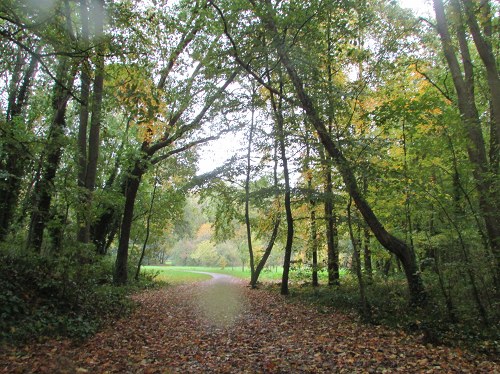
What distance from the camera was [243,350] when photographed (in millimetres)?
6418

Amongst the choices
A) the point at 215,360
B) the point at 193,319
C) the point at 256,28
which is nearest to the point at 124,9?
the point at 256,28

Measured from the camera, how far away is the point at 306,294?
13117 millimetres

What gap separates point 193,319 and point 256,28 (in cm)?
814

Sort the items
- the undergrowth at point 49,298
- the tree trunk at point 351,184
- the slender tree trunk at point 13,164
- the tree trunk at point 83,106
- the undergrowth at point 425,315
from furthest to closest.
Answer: the slender tree trunk at point 13,164 → the tree trunk at point 351,184 → the tree trunk at point 83,106 → the undergrowth at point 425,315 → the undergrowth at point 49,298

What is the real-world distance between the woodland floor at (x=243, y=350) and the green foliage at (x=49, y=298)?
1.52ft

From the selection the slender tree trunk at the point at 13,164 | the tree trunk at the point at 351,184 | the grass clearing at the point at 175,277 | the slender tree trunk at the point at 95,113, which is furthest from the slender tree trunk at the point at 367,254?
the grass clearing at the point at 175,277

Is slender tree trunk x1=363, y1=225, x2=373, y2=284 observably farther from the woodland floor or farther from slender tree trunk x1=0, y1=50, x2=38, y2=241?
slender tree trunk x1=0, y1=50, x2=38, y2=241

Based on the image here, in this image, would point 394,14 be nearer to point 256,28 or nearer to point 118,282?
point 256,28

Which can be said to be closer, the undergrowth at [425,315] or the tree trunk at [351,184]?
the undergrowth at [425,315]

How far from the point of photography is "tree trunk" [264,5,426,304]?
28.6 ft

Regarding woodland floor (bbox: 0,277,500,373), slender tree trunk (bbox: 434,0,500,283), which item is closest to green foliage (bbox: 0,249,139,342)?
woodland floor (bbox: 0,277,500,373)

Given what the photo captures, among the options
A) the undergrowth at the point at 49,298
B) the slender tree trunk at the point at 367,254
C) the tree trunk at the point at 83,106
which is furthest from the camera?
the slender tree trunk at the point at 367,254

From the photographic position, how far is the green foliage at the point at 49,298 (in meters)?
6.44

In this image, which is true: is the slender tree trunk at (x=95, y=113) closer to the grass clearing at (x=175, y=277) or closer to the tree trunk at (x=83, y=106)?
the tree trunk at (x=83, y=106)
